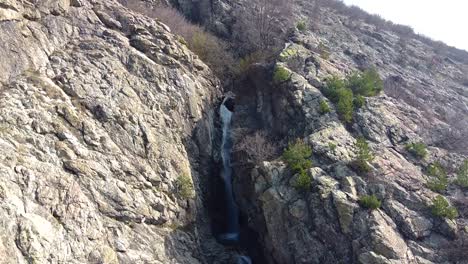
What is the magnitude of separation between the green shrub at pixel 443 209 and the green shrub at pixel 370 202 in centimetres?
314

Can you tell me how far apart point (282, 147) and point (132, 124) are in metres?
9.58

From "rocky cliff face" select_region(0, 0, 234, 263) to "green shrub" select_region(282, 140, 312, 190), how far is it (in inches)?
250

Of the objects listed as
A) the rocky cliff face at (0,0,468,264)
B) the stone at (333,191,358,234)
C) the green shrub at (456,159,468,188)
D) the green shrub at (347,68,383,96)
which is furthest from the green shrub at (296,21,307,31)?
the stone at (333,191,358,234)

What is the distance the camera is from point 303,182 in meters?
21.3

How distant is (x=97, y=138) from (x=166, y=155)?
444 cm

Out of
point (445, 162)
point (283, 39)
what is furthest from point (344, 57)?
point (445, 162)

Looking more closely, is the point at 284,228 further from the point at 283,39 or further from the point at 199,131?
the point at 283,39

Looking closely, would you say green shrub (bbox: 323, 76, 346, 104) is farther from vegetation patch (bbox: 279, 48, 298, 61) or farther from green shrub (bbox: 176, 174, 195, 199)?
green shrub (bbox: 176, 174, 195, 199)

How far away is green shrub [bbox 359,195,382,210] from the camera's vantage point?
19.9 meters

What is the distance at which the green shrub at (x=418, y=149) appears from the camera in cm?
2477

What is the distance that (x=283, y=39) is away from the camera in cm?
3784

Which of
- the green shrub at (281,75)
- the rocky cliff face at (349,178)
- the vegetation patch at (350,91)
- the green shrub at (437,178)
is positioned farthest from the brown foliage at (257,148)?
the green shrub at (437,178)

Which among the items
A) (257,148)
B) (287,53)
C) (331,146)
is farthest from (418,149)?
(287,53)

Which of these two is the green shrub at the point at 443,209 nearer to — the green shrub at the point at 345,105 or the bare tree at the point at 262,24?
the green shrub at the point at 345,105
